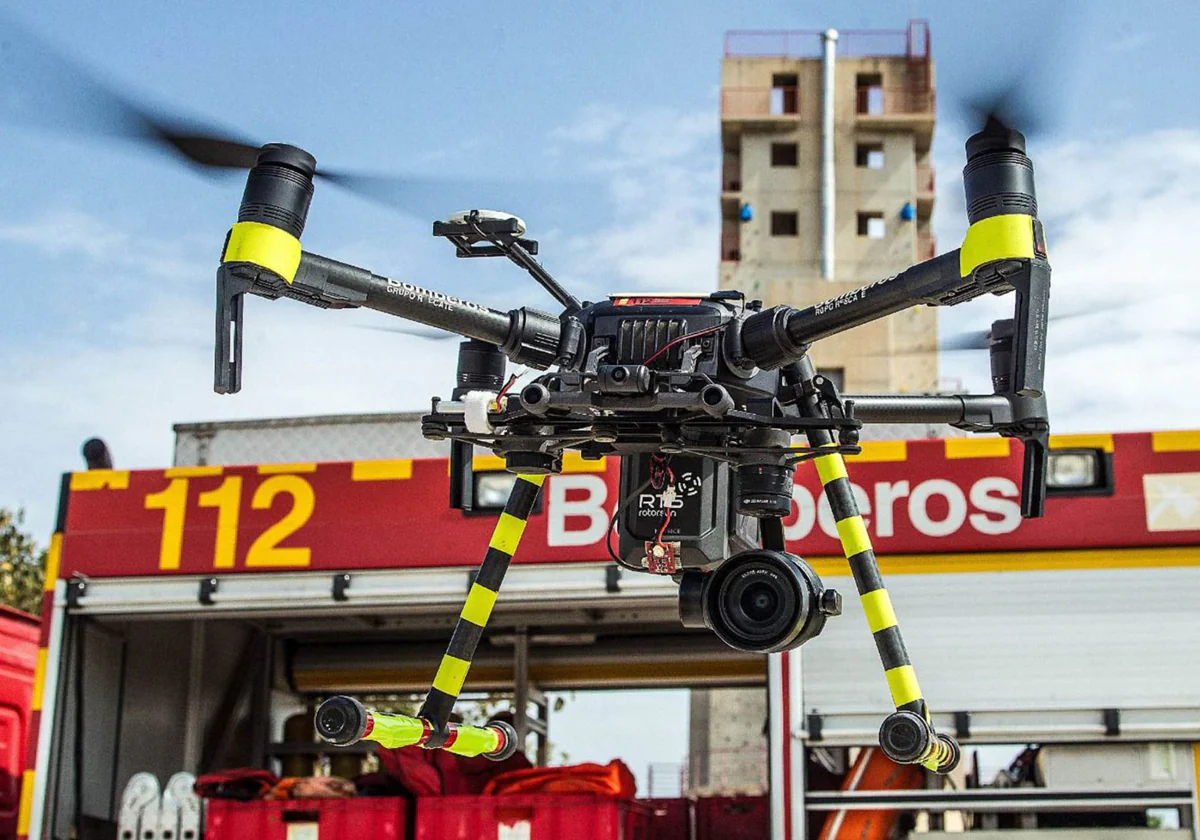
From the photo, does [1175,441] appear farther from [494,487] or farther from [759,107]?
[759,107]

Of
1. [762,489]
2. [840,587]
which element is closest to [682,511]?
[762,489]

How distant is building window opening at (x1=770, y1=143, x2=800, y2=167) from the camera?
52.3m

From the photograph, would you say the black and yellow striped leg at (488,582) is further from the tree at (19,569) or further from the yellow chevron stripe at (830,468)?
the tree at (19,569)

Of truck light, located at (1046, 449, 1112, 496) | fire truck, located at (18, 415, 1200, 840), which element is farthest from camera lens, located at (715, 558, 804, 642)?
truck light, located at (1046, 449, 1112, 496)

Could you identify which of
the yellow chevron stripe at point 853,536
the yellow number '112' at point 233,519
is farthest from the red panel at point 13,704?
the yellow chevron stripe at point 853,536

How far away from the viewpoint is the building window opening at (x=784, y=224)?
52688 millimetres

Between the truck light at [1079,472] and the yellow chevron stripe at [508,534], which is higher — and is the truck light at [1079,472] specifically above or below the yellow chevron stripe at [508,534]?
above

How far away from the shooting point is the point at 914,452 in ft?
28.9

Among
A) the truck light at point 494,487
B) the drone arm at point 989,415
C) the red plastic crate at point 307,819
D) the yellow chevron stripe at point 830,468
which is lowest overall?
the red plastic crate at point 307,819

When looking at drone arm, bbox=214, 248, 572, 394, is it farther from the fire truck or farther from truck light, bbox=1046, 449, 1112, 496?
truck light, bbox=1046, 449, 1112, 496

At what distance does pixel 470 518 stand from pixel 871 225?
45178 millimetres

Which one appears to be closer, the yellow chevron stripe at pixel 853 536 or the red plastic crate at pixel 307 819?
the yellow chevron stripe at pixel 853 536

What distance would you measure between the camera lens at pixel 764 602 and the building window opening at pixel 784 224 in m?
48.1

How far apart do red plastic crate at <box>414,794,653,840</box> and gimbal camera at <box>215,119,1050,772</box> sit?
3339 millimetres
